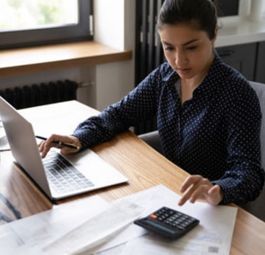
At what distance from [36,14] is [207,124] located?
5.29ft

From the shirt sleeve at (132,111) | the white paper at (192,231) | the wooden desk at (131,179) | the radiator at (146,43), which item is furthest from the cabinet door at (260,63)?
the white paper at (192,231)

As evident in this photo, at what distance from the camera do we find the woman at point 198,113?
1300 millimetres

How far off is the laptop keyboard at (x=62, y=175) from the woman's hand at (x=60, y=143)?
2 cm

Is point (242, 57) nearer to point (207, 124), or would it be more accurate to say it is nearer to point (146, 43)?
point (146, 43)

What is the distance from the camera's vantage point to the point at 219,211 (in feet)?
3.73

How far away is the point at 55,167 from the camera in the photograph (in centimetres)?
138

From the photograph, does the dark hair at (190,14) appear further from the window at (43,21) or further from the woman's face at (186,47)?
the window at (43,21)

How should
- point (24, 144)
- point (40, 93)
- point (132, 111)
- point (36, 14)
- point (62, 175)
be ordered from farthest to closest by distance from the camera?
point (36, 14)
point (40, 93)
point (132, 111)
point (62, 175)
point (24, 144)

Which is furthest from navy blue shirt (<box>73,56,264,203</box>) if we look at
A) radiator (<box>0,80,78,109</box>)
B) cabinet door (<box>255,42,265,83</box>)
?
cabinet door (<box>255,42,265,83</box>)

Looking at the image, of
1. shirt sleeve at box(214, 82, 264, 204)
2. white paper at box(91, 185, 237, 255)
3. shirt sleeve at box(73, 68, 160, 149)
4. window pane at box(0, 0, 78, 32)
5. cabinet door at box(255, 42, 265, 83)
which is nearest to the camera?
white paper at box(91, 185, 237, 255)

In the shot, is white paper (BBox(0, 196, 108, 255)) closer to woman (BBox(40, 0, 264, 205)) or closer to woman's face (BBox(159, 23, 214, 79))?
woman (BBox(40, 0, 264, 205))

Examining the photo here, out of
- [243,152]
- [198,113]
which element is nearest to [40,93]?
[198,113]

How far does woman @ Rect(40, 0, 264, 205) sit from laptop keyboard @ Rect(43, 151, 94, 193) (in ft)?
0.14

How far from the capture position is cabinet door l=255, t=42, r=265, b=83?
115 inches
